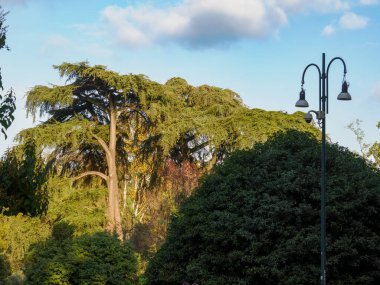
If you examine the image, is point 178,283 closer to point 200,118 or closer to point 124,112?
point 200,118

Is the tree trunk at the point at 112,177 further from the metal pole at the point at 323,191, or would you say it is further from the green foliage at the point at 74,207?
the metal pole at the point at 323,191

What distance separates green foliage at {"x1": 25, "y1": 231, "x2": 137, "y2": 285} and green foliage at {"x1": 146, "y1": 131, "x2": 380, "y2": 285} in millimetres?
2854

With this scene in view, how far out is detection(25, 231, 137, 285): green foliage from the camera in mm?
24750

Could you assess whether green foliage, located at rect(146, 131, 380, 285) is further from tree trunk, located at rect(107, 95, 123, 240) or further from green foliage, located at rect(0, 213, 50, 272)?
tree trunk, located at rect(107, 95, 123, 240)

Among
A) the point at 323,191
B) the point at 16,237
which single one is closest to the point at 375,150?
the point at 16,237

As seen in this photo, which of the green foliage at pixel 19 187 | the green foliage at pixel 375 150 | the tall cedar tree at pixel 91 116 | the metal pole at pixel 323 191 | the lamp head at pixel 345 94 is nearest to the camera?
the green foliage at pixel 19 187

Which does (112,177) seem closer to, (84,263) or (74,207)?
(74,207)

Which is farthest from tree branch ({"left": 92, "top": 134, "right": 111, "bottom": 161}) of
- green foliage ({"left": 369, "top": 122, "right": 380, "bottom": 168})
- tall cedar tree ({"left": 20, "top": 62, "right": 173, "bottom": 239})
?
green foliage ({"left": 369, "top": 122, "right": 380, "bottom": 168})

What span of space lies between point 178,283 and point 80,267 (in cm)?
460

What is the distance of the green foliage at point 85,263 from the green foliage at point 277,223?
2854 mm

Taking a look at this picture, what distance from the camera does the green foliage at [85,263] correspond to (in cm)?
2475

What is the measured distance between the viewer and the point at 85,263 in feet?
81.9

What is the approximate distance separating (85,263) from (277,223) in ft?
26.4

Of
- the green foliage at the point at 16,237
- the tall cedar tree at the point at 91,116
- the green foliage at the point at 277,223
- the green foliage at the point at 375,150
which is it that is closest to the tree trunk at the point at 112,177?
the tall cedar tree at the point at 91,116
